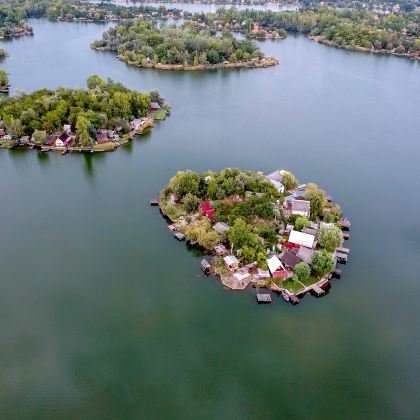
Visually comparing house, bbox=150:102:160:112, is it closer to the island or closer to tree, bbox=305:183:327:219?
the island

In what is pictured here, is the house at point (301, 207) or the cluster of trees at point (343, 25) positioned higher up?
the cluster of trees at point (343, 25)

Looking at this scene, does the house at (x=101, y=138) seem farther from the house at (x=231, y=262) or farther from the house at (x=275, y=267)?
the house at (x=275, y=267)

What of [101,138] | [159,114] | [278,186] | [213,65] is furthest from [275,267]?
[213,65]

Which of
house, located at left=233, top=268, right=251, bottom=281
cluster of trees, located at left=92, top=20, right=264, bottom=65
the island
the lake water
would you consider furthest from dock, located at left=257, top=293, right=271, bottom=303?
cluster of trees, located at left=92, top=20, right=264, bottom=65

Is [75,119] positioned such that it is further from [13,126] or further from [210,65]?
[210,65]

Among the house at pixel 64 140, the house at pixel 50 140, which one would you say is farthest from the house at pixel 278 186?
the house at pixel 50 140

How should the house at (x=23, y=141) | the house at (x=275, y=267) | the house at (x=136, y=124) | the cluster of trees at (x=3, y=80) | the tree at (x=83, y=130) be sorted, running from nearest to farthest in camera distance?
the house at (x=275, y=267) < the tree at (x=83, y=130) < the house at (x=23, y=141) < the house at (x=136, y=124) < the cluster of trees at (x=3, y=80)
